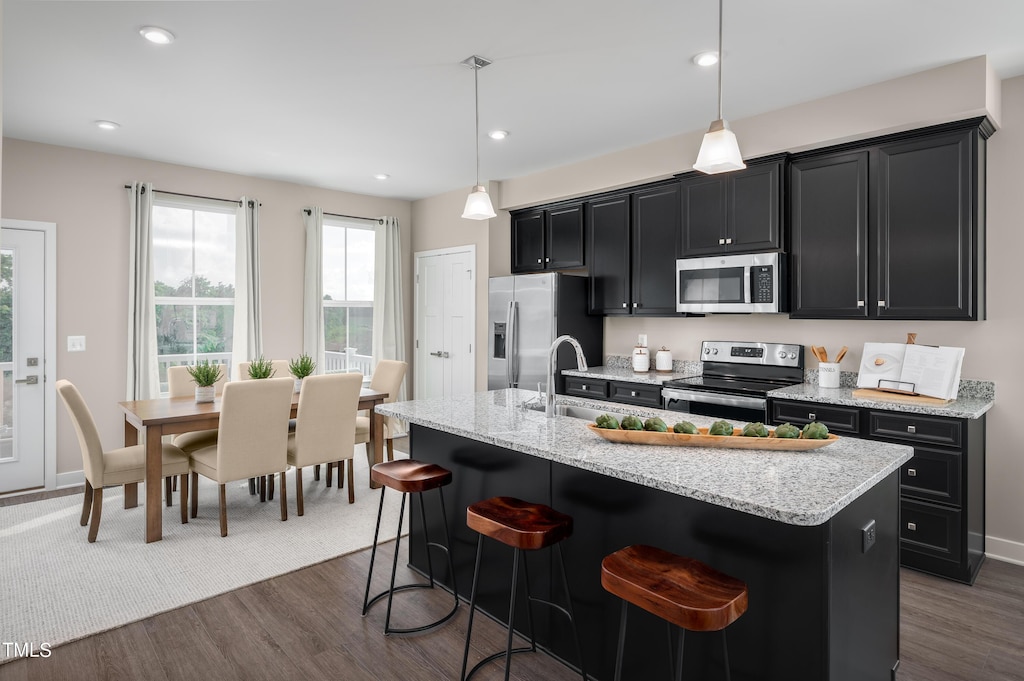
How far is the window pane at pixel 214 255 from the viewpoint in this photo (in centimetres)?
534

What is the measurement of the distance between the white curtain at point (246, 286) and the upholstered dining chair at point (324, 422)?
1694 millimetres

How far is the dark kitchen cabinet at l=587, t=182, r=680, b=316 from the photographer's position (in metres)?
4.53

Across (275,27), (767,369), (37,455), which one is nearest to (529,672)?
(767,369)

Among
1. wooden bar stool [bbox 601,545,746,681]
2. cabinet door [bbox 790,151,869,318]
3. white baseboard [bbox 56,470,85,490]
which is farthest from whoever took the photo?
white baseboard [bbox 56,470,85,490]

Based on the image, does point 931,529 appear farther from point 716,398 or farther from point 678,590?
point 678,590

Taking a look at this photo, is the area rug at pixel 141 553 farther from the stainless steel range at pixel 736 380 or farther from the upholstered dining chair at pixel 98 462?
the stainless steel range at pixel 736 380

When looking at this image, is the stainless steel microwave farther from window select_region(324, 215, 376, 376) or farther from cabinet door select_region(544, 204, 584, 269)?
window select_region(324, 215, 376, 376)

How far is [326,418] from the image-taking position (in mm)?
4016

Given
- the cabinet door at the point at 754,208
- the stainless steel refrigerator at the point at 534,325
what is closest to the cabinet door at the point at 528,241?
the stainless steel refrigerator at the point at 534,325

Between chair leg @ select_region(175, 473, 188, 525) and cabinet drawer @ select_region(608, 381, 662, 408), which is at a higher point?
cabinet drawer @ select_region(608, 381, 662, 408)

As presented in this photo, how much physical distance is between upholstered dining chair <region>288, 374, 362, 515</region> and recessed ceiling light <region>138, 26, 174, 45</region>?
2.00 m

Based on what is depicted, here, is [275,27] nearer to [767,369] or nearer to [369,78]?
[369,78]

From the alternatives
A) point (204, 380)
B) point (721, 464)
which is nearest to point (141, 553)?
point (204, 380)

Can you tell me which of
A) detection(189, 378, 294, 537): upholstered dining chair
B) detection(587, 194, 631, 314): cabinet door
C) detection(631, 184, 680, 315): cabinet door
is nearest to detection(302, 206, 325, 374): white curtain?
detection(189, 378, 294, 537): upholstered dining chair
